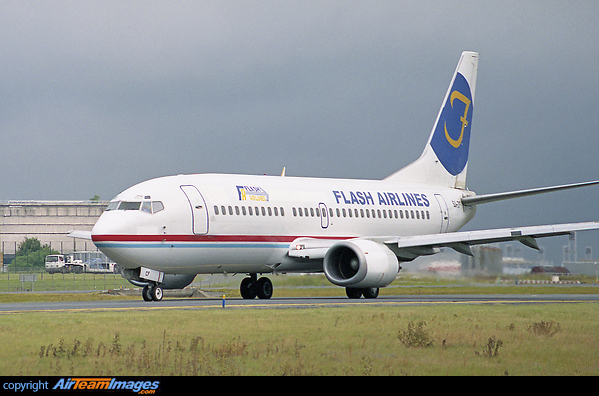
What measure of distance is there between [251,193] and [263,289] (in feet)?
15.7

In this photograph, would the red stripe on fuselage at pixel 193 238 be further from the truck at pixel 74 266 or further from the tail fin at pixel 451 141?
the truck at pixel 74 266

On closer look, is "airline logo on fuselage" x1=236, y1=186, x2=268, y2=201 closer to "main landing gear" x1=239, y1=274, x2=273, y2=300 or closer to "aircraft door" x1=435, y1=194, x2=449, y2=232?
"main landing gear" x1=239, y1=274, x2=273, y2=300

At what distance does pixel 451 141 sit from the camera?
4316 centimetres

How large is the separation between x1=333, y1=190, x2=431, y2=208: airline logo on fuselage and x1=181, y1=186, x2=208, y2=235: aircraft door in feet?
23.9

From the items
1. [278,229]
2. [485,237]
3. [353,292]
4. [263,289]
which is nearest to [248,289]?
[263,289]

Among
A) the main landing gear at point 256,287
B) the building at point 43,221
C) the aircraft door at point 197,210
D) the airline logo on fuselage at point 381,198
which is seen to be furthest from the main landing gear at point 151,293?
the building at point 43,221

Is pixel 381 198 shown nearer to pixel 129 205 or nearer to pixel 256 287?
pixel 256 287

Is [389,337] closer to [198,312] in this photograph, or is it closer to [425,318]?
[425,318]

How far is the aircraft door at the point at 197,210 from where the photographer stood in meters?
29.4

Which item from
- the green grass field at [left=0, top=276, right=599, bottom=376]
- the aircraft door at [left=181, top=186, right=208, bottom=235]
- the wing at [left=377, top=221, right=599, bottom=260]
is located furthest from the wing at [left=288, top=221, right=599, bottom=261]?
the green grass field at [left=0, top=276, right=599, bottom=376]

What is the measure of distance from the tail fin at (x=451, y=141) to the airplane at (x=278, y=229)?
110 cm

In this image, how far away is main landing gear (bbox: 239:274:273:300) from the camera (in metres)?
34.8

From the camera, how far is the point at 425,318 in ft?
70.4
